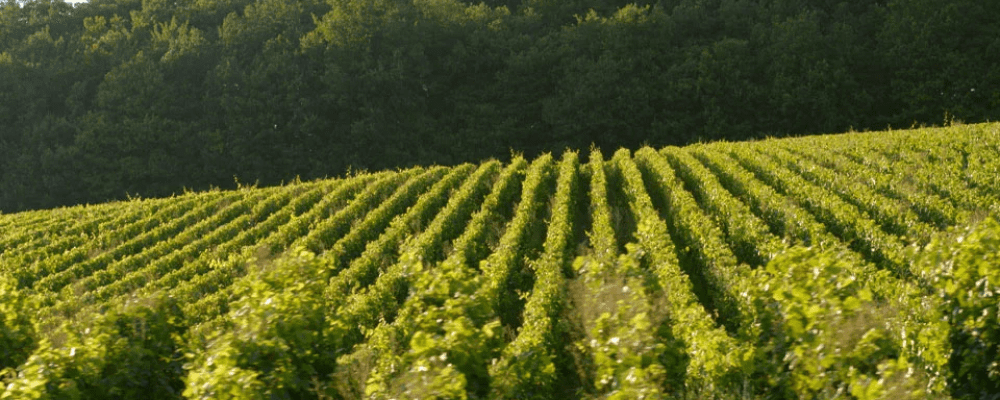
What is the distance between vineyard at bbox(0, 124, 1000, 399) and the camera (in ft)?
22.7

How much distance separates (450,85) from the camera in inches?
1859

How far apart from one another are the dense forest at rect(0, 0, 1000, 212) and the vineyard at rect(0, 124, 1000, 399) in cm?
1684

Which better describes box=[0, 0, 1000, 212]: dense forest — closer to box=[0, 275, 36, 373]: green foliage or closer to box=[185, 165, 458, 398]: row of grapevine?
box=[0, 275, 36, 373]: green foliage

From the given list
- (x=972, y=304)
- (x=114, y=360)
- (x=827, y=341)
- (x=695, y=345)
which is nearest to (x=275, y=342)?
(x=114, y=360)

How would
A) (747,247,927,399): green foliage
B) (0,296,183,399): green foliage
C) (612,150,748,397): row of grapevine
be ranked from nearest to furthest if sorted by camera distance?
(747,247,927,399): green foliage, (0,296,183,399): green foliage, (612,150,748,397): row of grapevine

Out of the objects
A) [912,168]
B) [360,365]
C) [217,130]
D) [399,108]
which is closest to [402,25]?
[399,108]

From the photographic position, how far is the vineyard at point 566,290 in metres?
6.93

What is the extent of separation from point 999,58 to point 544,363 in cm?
3819

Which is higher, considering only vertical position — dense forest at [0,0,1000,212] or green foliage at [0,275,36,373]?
dense forest at [0,0,1000,212]

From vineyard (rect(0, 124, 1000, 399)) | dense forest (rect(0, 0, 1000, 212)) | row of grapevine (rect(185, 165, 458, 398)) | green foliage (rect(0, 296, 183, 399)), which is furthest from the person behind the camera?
dense forest (rect(0, 0, 1000, 212))

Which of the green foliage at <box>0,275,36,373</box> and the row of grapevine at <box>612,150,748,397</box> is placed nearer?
the row of grapevine at <box>612,150,748,397</box>

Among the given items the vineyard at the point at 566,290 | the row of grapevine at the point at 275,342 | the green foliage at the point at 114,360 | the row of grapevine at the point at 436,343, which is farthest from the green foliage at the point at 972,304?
the green foliage at the point at 114,360

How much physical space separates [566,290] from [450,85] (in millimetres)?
35324

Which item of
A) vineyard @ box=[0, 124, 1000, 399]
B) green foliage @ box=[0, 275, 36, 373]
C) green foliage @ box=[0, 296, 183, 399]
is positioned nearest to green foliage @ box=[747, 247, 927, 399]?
vineyard @ box=[0, 124, 1000, 399]
